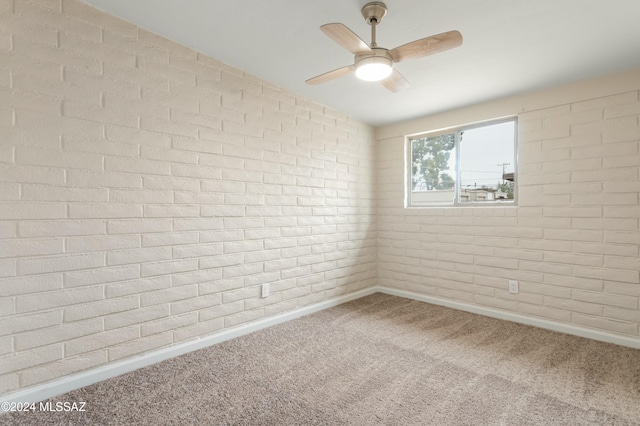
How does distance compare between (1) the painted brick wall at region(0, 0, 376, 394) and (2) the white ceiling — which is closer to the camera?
(1) the painted brick wall at region(0, 0, 376, 394)

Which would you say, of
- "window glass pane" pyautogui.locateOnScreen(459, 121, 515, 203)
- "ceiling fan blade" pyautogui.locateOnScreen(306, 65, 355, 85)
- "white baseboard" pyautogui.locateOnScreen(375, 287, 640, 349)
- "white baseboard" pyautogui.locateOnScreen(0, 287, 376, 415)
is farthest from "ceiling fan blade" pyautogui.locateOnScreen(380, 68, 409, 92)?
"white baseboard" pyautogui.locateOnScreen(375, 287, 640, 349)

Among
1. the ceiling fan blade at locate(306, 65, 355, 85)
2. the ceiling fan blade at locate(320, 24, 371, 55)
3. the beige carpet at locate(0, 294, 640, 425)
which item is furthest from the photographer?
the ceiling fan blade at locate(306, 65, 355, 85)

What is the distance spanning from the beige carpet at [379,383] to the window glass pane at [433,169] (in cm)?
166

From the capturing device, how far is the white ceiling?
1.85 metres

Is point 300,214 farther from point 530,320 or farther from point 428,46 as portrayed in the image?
point 530,320

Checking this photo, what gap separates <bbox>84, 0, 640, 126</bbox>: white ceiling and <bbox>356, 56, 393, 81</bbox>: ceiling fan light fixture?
1.06ft

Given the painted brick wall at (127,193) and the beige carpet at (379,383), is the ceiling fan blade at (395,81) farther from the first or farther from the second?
the beige carpet at (379,383)

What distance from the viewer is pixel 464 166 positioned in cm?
359

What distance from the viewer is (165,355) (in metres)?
2.24

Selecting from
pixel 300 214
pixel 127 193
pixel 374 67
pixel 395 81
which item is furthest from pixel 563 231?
pixel 127 193

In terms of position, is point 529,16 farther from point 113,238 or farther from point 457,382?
point 113,238

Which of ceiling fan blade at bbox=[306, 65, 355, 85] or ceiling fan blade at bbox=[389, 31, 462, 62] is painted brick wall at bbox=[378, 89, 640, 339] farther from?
ceiling fan blade at bbox=[306, 65, 355, 85]

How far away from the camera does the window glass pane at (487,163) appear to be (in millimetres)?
3254


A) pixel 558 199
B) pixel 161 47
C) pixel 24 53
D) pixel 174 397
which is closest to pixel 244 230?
pixel 174 397
